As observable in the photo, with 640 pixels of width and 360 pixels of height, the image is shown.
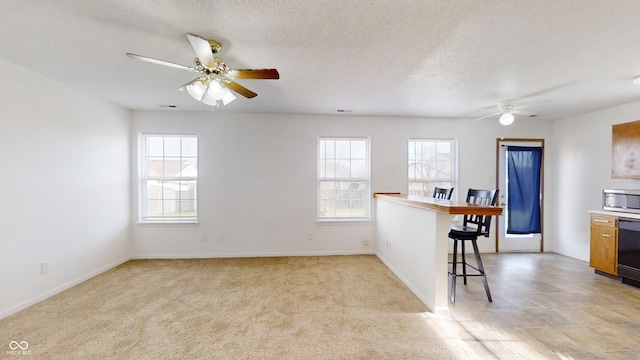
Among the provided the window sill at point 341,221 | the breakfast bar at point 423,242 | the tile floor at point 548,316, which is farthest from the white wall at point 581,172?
the window sill at point 341,221

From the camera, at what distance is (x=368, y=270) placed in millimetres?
3787

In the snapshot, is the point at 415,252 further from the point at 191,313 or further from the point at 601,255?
the point at 601,255

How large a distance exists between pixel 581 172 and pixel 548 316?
3.20 m

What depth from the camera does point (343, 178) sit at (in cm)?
474

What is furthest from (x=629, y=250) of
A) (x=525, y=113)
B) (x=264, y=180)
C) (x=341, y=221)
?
(x=264, y=180)

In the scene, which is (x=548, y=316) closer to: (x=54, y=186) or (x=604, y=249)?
(x=604, y=249)

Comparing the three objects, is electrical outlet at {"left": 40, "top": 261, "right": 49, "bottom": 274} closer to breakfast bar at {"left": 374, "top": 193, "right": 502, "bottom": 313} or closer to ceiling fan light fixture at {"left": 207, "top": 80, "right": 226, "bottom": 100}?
ceiling fan light fixture at {"left": 207, "top": 80, "right": 226, "bottom": 100}

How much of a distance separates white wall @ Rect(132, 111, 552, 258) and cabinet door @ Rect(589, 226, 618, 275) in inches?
105

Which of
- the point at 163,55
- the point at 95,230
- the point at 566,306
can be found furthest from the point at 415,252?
the point at 95,230

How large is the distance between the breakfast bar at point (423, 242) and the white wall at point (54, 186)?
411 centimetres

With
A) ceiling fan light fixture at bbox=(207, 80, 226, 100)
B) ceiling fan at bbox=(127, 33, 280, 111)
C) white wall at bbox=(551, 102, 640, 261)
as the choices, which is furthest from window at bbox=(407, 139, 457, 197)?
ceiling fan light fixture at bbox=(207, 80, 226, 100)

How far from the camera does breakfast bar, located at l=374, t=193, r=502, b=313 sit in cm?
258

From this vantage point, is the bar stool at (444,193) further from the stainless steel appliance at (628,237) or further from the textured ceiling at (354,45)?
the stainless steel appliance at (628,237)

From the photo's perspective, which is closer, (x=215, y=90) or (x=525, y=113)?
(x=215, y=90)
